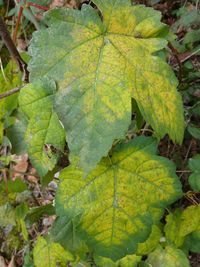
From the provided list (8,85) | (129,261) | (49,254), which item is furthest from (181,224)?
(8,85)

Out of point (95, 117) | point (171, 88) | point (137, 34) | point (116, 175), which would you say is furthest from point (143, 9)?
point (116, 175)

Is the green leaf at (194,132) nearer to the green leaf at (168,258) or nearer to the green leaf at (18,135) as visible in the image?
the green leaf at (168,258)

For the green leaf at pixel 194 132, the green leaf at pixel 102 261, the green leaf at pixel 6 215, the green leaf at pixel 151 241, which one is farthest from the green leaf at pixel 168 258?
the green leaf at pixel 6 215

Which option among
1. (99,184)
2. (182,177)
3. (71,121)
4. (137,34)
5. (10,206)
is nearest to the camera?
(71,121)

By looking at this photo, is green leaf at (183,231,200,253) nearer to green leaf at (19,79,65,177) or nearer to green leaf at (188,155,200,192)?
green leaf at (188,155,200,192)

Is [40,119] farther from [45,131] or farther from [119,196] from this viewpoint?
[119,196]

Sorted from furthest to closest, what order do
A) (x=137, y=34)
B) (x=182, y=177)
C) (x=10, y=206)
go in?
(x=182, y=177) < (x=10, y=206) < (x=137, y=34)

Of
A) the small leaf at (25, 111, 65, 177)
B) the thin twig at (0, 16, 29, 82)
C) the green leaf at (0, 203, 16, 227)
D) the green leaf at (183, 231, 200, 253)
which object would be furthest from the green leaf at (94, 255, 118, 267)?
the thin twig at (0, 16, 29, 82)

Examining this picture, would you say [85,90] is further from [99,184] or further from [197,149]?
[197,149]
